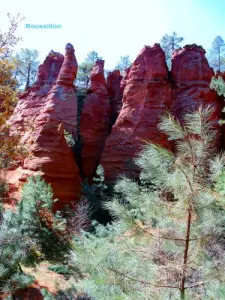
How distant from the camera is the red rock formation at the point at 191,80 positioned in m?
20.4

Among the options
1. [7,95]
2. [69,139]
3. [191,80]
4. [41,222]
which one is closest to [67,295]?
[41,222]

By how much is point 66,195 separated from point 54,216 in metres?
2.28

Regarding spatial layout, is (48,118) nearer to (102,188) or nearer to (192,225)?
(102,188)

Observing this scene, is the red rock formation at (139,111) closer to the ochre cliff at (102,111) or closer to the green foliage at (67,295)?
the ochre cliff at (102,111)

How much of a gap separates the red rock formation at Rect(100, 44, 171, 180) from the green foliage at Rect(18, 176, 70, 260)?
6.57 m

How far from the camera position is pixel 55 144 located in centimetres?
1798

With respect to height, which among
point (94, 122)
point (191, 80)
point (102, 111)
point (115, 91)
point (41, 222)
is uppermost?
point (115, 91)

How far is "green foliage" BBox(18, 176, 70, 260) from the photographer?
503 inches

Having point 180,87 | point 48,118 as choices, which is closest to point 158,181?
point 48,118

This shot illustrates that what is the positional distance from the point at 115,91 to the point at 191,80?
761 centimetres

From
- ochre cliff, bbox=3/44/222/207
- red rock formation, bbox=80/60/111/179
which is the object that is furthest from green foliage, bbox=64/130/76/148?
red rock formation, bbox=80/60/111/179

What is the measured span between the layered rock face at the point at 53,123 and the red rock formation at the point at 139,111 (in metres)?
3.34

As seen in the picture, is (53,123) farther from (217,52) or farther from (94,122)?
(217,52)

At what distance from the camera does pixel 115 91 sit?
25.8 m
